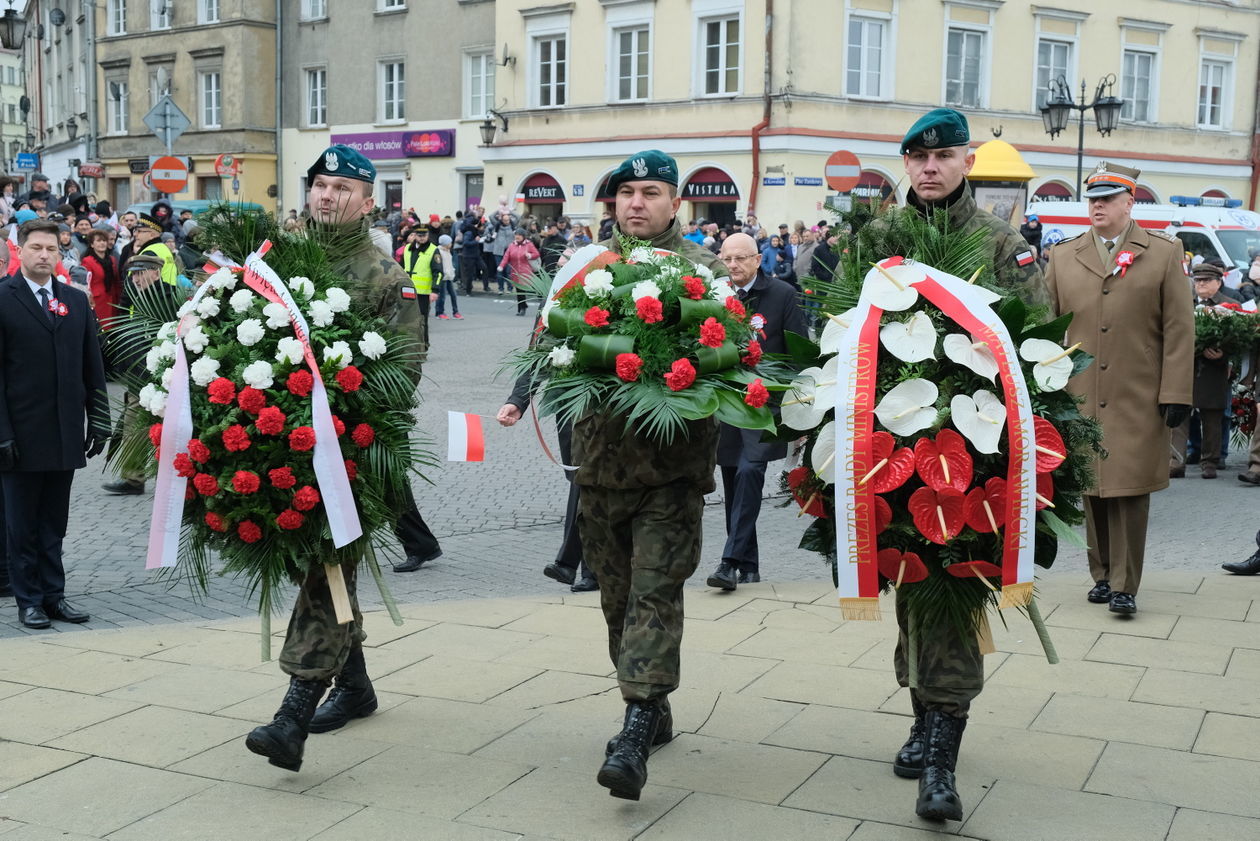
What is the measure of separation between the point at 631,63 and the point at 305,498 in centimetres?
3197

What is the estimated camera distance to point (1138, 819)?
443cm

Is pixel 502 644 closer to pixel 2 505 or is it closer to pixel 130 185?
pixel 2 505

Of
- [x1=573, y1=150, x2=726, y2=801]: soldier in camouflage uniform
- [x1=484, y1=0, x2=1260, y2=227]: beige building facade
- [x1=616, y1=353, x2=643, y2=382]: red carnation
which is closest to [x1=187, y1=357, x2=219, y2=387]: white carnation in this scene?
[x1=573, y1=150, x2=726, y2=801]: soldier in camouflage uniform

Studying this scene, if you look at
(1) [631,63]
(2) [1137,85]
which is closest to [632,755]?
(1) [631,63]

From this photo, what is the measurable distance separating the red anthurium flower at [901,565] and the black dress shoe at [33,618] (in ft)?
14.4

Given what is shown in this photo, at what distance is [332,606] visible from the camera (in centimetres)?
492

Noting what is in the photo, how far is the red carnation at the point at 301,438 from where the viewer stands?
14.9 feet

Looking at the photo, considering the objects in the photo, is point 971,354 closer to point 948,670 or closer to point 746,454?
point 948,670

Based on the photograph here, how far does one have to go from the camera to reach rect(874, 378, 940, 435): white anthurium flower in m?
4.23

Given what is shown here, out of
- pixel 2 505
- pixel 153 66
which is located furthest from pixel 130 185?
pixel 2 505

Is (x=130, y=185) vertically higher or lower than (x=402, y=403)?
higher

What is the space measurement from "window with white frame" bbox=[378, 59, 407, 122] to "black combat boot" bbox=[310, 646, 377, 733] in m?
38.2

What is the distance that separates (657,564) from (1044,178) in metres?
33.8

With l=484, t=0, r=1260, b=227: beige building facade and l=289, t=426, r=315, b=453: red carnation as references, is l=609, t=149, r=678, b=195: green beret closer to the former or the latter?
l=289, t=426, r=315, b=453: red carnation
